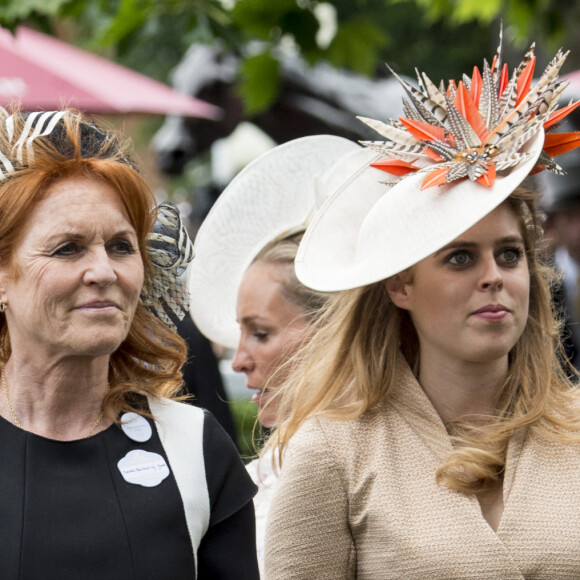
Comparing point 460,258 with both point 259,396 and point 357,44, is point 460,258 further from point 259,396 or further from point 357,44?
point 357,44

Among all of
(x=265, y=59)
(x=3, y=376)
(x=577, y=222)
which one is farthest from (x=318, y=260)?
(x=577, y=222)

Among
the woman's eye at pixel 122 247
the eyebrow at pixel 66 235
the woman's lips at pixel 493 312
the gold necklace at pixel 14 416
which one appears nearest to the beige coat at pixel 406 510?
the woman's lips at pixel 493 312

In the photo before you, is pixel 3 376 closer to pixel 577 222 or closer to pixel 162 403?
pixel 162 403

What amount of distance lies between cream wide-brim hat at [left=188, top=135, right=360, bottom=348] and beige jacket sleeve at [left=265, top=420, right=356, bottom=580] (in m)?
1.27

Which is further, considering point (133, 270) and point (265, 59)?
point (265, 59)

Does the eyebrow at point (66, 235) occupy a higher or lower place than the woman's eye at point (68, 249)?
higher

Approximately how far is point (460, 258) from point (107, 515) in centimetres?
104

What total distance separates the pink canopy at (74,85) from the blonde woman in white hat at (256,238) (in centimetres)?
238

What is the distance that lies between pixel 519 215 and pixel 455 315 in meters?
0.32

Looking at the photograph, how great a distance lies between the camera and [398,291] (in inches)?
132

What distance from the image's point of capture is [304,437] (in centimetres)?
318

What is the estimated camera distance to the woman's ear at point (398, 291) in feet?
10.9

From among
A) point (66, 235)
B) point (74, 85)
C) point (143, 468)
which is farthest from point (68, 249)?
point (74, 85)

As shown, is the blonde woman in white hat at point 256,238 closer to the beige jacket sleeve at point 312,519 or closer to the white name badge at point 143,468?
the beige jacket sleeve at point 312,519
